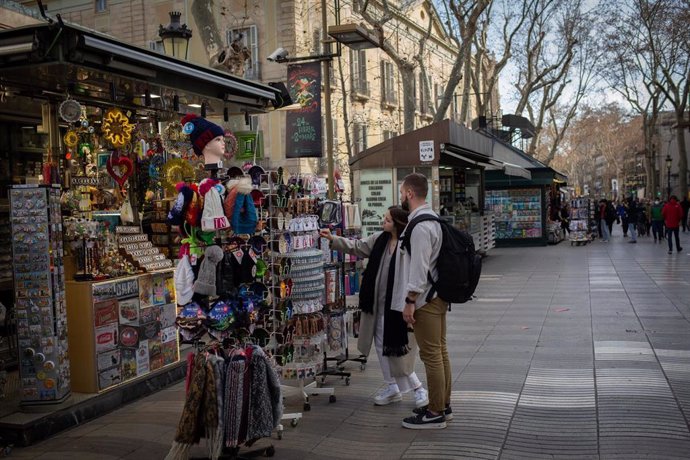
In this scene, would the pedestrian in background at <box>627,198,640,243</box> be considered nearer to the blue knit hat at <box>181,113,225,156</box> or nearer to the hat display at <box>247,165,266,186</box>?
the hat display at <box>247,165,266,186</box>

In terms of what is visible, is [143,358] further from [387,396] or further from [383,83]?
[383,83]

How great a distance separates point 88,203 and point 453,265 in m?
3.90

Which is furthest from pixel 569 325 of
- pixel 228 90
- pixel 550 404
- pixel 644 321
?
pixel 228 90

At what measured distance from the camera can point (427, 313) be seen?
5574 mm

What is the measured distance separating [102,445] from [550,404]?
372 cm

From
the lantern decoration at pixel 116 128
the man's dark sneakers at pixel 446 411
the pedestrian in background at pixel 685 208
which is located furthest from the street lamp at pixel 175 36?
the pedestrian in background at pixel 685 208

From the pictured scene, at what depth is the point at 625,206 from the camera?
1265 inches

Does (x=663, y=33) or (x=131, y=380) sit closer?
(x=131, y=380)

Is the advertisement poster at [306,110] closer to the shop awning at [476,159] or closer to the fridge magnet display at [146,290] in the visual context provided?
the shop awning at [476,159]

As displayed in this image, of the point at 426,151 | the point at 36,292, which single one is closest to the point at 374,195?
the point at 426,151

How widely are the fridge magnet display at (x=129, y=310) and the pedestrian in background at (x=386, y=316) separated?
2.02 meters

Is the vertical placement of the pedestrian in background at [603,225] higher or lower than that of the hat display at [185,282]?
lower

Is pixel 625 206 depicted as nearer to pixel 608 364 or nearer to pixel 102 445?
pixel 608 364

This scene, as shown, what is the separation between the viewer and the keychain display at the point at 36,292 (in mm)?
5973
